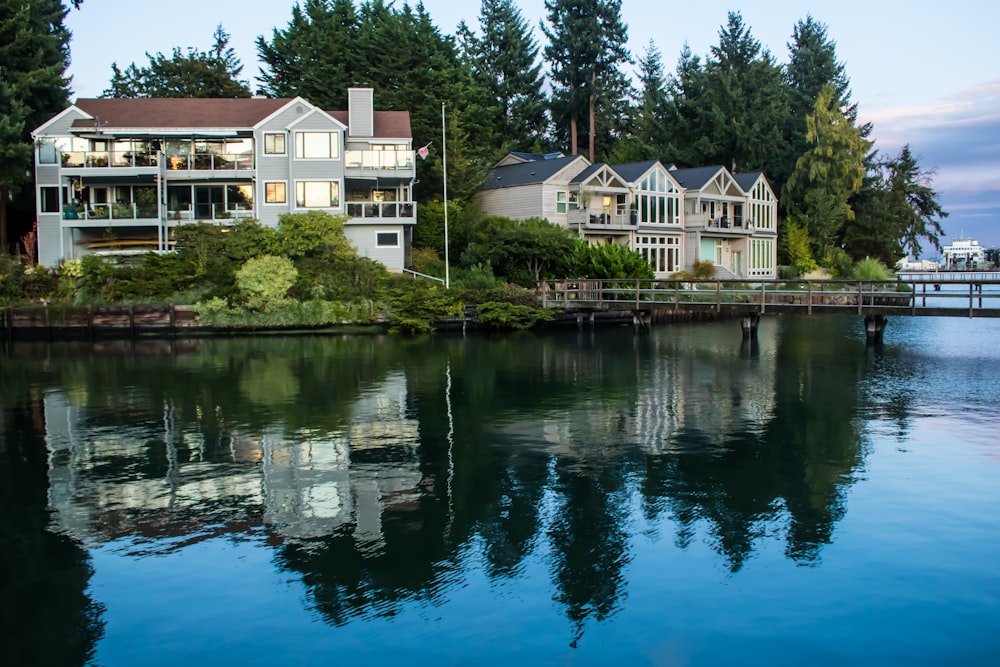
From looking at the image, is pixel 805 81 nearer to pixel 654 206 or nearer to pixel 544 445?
pixel 654 206

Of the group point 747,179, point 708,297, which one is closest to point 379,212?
point 708,297

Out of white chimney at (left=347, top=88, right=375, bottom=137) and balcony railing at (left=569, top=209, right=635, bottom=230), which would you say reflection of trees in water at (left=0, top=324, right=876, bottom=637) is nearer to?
white chimney at (left=347, top=88, right=375, bottom=137)

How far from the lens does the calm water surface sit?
9891 mm

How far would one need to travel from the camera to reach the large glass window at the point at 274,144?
50.5 meters

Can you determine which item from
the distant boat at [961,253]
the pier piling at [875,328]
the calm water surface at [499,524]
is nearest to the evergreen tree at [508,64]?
the pier piling at [875,328]

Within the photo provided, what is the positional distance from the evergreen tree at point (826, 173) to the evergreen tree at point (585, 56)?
17030 mm

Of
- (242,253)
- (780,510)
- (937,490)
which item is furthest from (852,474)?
(242,253)

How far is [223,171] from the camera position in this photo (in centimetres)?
5003

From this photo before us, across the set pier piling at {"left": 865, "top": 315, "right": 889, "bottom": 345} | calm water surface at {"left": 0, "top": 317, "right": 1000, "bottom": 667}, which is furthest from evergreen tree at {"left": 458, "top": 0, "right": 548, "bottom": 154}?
calm water surface at {"left": 0, "top": 317, "right": 1000, "bottom": 667}

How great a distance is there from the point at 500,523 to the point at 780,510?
4240 millimetres

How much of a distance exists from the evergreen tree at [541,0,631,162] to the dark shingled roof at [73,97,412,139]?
93.4ft

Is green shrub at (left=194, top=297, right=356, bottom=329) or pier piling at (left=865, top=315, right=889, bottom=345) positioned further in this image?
green shrub at (left=194, top=297, right=356, bottom=329)

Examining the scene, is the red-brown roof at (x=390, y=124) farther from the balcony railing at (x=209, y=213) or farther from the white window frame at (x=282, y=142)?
the balcony railing at (x=209, y=213)

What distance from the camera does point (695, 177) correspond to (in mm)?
65938
